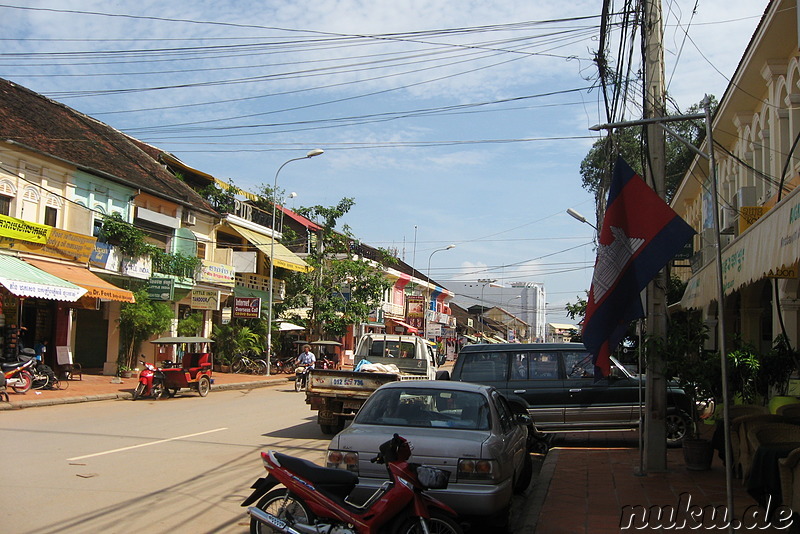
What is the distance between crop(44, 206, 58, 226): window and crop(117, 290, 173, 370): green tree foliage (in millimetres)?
3848

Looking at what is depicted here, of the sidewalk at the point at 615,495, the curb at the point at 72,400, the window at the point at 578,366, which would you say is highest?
the window at the point at 578,366

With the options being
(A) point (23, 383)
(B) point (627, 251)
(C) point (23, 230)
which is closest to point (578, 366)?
(B) point (627, 251)

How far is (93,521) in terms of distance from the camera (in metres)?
6.93

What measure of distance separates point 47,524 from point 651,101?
27.7 ft

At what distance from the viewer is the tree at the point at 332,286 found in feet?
123

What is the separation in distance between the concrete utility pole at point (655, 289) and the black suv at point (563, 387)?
9.87 ft

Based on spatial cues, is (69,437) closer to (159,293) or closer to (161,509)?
(161,509)

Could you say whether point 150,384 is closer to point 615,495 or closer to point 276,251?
point 615,495

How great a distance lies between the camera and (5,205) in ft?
76.5

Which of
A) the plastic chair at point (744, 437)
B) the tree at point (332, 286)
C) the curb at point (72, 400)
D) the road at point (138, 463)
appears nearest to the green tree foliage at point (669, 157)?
the tree at point (332, 286)

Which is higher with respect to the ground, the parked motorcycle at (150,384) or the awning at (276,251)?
the awning at (276,251)

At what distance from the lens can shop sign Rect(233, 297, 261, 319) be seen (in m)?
33.5

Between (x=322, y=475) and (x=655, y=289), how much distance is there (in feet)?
18.6

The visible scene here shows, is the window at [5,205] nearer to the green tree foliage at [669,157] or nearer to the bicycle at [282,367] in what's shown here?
the bicycle at [282,367]
